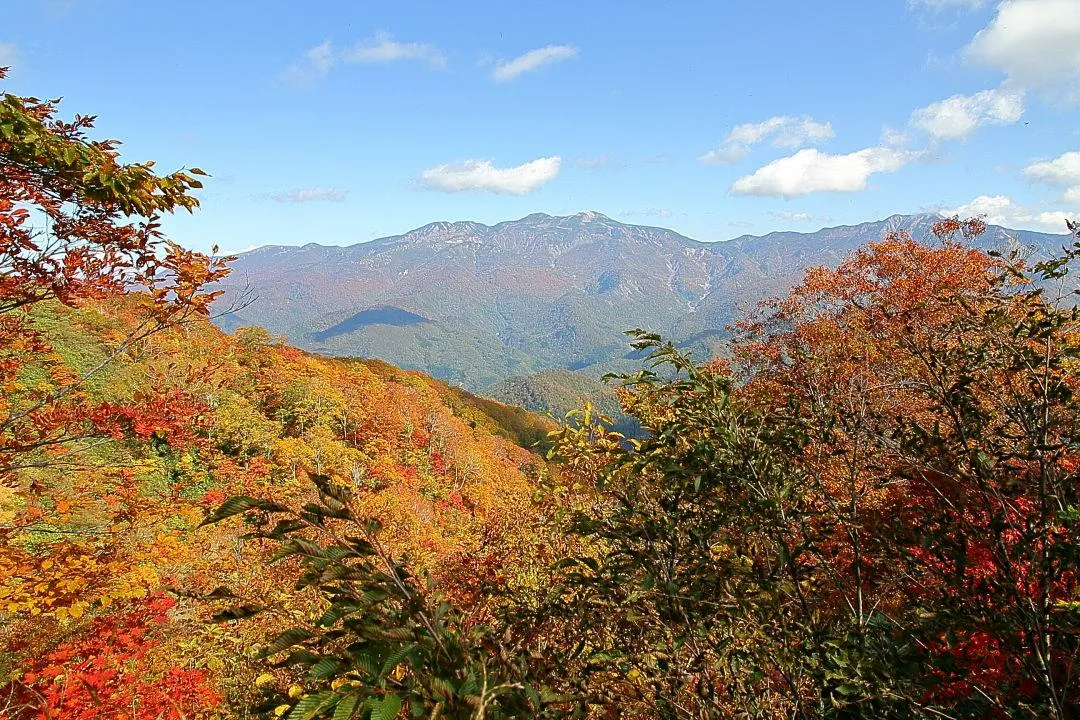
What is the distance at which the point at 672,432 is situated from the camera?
2818 millimetres

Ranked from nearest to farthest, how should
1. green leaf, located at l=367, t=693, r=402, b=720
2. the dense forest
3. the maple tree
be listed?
green leaf, located at l=367, t=693, r=402, b=720 → the dense forest → the maple tree

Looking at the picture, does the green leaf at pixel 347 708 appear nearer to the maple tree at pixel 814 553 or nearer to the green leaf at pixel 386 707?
the green leaf at pixel 386 707

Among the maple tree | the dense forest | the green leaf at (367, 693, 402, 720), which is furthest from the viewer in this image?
the maple tree

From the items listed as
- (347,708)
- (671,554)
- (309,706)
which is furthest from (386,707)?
(671,554)

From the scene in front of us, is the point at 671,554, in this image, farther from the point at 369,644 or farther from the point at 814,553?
the point at 369,644

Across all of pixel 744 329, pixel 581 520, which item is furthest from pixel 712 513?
pixel 744 329

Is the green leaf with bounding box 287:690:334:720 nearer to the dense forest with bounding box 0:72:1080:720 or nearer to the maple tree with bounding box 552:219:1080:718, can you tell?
the dense forest with bounding box 0:72:1080:720

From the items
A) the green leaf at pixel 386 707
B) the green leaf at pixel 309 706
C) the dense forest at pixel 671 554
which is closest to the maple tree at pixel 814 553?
the dense forest at pixel 671 554

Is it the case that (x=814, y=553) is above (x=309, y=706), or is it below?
below

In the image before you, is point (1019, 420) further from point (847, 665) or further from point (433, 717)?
point (433, 717)

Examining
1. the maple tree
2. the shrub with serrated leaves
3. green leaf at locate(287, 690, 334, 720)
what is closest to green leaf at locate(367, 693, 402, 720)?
the shrub with serrated leaves

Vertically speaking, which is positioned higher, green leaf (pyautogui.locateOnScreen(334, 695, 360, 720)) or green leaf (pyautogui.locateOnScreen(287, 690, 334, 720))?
green leaf (pyautogui.locateOnScreen(287, 690, 334, 720))

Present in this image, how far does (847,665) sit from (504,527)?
6.49 metres

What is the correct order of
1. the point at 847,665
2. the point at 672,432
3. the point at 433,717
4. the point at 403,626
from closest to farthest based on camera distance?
the point at 433,717, the point at 403,626, the point at 847,665, the point at 672,432
